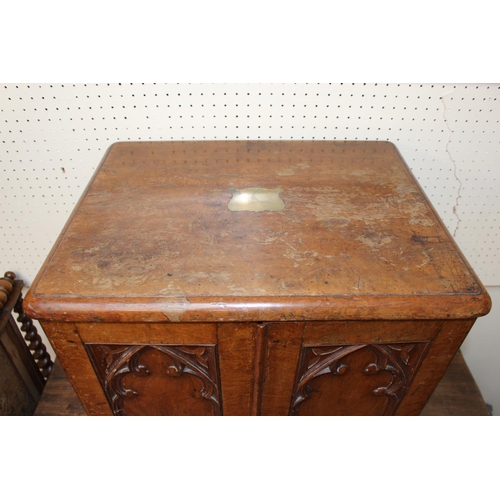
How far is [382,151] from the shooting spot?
1.18 metres

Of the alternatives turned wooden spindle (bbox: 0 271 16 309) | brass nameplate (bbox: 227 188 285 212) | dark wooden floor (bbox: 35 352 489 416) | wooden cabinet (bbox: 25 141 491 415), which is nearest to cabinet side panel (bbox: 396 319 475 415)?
wooden cabinet (bbox: 25 141 491 415)

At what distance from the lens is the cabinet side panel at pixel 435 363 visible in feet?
2.69

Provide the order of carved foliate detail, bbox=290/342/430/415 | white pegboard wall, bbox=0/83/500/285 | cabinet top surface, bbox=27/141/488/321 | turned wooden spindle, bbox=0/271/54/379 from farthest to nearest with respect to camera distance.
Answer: turned wooden spindle, bbox=0/271/54/379 → white pegboard wall, bbox=0/83/500/285 → carved foliate detail, bbox=290/342/430/415 → cabinet top surface, bbox=27/141/488/321

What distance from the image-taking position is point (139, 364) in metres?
0.88

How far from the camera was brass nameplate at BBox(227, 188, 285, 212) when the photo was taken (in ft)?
3.14

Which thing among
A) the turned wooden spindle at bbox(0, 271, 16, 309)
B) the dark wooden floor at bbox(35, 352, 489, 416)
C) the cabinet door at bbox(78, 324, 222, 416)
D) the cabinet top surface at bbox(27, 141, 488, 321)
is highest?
the cabinet top surface at bbox(27, 141, 488, 321)

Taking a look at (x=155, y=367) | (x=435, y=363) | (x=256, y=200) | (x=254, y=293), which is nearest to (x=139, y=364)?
(x=155, y=367)

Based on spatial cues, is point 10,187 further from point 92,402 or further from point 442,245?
point 442,245

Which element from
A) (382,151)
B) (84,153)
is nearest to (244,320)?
(382,151)

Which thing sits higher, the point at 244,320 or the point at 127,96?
the point at 127,96

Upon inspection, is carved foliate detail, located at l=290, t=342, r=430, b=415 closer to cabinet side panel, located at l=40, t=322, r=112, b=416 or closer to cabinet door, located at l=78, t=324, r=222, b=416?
cabinet door, located at l=78, t=324, r=222, b=416

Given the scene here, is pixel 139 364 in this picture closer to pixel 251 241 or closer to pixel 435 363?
pixel 251 241

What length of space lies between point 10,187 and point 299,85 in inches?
38.9

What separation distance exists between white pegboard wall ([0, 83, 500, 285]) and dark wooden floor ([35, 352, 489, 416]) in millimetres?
602
